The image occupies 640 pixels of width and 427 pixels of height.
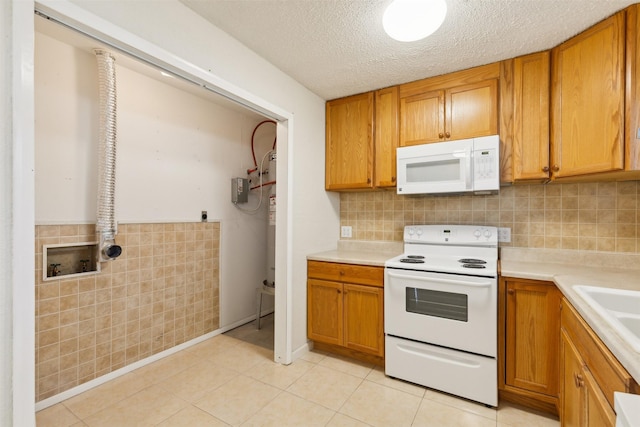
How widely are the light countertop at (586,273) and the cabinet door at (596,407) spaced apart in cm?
18

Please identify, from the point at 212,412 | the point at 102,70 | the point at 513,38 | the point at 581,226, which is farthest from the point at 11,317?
the point at 581,226

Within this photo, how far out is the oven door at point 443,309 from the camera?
1.76 meters

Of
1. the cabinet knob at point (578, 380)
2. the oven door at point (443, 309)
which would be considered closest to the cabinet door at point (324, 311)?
the oven door at point (443, 309)

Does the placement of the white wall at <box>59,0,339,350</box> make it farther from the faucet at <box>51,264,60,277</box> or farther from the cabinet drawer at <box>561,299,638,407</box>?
the cabinet drawer at <box>561,299,638,407</box>

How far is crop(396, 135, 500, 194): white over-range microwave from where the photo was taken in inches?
77.5

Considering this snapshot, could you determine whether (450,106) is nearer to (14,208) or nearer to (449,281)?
(449,281)

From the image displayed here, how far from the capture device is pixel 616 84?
4.98 ft

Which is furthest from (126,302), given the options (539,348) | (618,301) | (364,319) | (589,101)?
(589,101)

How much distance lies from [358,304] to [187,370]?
1421mm

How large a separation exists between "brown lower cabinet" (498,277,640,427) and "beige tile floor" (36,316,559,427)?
16 centimetres

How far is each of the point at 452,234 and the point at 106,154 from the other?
2646 millimetres

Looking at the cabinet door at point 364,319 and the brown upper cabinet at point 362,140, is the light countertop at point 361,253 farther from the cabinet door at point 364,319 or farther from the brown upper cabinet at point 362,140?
the brown upper cabinet at point 362,140

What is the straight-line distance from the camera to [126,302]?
2193 millimetres

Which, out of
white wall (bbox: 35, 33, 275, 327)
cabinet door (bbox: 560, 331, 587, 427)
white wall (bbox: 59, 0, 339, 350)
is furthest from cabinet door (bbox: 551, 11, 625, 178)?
white wall (bbox: 35, 33, 275, 327)
